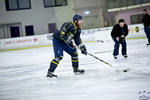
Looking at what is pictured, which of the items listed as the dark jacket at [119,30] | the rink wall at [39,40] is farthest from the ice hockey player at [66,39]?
the rink wall at [39,40]

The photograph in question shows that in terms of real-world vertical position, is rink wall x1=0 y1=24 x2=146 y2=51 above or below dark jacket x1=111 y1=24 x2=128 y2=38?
below

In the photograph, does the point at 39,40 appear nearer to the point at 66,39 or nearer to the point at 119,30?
the point at 119,30

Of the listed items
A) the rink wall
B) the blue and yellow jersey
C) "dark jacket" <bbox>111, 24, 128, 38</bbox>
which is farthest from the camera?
the rink wall

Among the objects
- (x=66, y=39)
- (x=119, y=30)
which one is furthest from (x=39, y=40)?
(x=66, y=39)

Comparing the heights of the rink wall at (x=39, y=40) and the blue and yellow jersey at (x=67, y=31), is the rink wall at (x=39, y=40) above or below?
below

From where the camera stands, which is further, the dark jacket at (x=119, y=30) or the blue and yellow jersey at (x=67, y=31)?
the dark jacket at (x=119, y=30)

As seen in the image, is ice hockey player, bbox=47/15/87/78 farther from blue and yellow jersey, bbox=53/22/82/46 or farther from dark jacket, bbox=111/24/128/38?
dark jacket, bbox=111/24/128/38

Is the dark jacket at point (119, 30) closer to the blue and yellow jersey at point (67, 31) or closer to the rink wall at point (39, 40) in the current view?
the blue and yellow jersey at point (67, 31)

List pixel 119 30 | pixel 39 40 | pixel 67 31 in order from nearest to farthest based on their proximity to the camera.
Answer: pixel 67 31, pixel 119 30, pixel 39 40

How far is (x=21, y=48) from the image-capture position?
12180mm

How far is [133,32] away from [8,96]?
9.60m

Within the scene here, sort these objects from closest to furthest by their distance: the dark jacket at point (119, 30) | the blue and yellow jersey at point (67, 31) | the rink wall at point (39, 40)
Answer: the blue and yellow jersey at point (67, 31) < the dark jacket at point (119, 30) < the rink wall at point (39, 40)

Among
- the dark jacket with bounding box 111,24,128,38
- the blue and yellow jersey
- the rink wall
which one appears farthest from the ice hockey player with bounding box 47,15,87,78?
the rink wall

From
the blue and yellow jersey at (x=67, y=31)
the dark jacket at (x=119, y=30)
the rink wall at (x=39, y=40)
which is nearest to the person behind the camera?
the blue and yellow jersey at (x=67, y=31)
